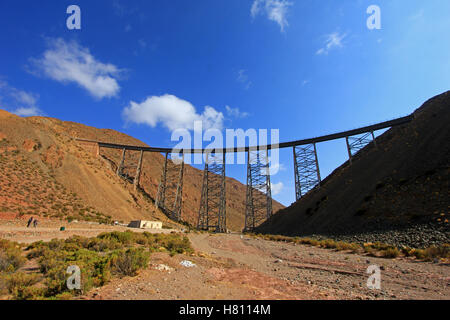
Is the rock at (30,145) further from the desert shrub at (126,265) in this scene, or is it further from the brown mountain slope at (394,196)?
the brown mountain slope at (394,196)

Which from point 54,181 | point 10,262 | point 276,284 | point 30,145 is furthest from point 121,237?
point 30,145

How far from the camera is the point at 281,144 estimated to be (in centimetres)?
3369

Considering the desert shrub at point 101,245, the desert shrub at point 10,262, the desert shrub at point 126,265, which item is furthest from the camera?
the desert shrub at point 101,245

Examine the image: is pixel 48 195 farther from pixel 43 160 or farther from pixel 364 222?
pixel 364 222

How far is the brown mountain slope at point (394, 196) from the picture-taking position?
1214 cm

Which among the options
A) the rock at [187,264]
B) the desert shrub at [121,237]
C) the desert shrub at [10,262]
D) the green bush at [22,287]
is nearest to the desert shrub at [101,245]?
the desert shrub at [121,237]

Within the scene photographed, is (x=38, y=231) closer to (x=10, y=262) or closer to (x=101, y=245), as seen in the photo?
(x=101, y=245)

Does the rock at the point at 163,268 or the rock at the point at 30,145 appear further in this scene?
the rock at the point at 30,145

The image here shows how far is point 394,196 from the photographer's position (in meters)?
15.9

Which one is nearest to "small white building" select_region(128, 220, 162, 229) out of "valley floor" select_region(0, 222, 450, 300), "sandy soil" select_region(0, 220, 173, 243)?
"sandy soil" select_region(0, 220, 173, 243)

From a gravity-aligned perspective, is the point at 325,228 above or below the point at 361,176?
below

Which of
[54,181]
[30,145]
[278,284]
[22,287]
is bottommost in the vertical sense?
[278,284]
